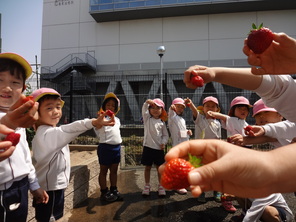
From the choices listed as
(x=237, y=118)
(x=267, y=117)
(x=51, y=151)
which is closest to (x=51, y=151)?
(x=51, y=151)

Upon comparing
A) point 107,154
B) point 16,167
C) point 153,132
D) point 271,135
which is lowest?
point 107,154

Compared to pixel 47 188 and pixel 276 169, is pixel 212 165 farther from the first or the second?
pixel 47 188

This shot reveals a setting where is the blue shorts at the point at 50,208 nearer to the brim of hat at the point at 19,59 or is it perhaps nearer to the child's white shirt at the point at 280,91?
the brim of hat at the point at 19,59

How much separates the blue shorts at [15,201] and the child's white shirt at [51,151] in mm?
346

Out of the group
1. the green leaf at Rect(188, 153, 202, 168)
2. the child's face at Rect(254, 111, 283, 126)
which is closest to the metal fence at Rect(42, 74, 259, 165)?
the child's face at Rect(254, 111, 283, 126)

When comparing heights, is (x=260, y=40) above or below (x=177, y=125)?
above

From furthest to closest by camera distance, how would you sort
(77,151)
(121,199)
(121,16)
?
(121,16) < (77,151) < (121,199)

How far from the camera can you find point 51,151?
6.80 ft

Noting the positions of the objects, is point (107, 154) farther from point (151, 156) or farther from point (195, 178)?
point (195, 178)

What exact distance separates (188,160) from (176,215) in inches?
99.2

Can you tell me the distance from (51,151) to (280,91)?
213cm

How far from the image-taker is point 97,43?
19.2 metres

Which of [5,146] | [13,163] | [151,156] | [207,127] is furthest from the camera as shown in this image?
[151,156]

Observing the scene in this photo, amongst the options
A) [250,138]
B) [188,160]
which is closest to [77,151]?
[250,138]
